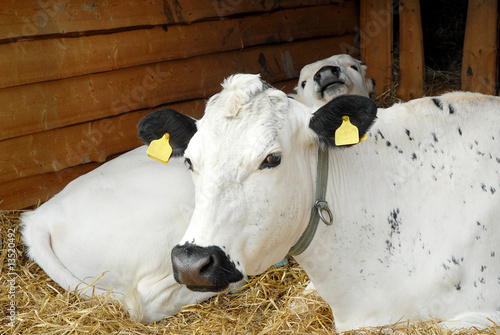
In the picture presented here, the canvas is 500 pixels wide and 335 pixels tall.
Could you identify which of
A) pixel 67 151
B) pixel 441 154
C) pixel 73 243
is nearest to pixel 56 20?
pixel 67 151

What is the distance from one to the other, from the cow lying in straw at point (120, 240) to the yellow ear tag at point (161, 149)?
99cm

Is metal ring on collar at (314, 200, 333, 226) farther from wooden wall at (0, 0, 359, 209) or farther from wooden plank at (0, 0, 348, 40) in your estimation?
wooden plank at (0, 0, 348, 40)

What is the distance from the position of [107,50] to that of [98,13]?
1.07 feet

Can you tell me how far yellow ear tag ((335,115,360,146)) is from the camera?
8.30ft

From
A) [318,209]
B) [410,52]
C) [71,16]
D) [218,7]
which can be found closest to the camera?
[318,209]

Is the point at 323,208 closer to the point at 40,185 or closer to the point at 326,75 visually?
the point at 326,75

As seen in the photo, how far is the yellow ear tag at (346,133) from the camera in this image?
2529 mm

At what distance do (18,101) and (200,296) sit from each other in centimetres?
221

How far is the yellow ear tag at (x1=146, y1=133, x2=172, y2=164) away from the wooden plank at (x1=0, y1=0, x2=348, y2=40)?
2137 millimetres

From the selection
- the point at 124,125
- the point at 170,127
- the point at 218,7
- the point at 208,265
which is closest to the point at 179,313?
the point at 170,127

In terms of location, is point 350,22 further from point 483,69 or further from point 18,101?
point 18,101

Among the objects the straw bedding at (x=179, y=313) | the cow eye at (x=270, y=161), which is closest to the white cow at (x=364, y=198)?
the cow eye at (x=270, y=161)

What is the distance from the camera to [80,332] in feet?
11.0

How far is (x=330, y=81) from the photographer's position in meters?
5.09
